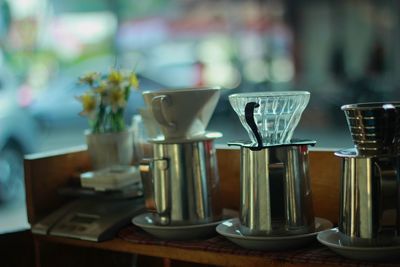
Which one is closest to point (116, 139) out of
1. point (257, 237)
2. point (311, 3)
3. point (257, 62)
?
point (257, 237)

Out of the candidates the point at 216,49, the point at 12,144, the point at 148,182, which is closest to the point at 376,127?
the point at 148,182

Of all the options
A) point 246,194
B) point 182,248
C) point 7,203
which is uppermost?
point 246,194

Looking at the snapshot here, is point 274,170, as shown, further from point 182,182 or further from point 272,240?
point 182,182

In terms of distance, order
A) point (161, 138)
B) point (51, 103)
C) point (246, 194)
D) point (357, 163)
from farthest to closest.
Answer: point (51, 103)
point (161, 138)
point (246, 194)
point (357, 163)

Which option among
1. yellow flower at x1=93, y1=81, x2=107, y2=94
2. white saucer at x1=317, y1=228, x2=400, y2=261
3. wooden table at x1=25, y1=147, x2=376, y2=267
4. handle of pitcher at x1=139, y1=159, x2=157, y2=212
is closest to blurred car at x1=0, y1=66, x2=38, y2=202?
wooden table at x1=25, y1=147, x2=376, y2=267

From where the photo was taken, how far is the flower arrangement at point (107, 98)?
1.61 metres

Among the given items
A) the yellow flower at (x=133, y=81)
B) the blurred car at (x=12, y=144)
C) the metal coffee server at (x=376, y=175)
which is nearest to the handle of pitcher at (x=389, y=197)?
the metal coffee server at (x=376, y=175)

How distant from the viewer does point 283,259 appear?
114 cm

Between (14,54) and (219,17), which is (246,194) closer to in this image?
(14,54)

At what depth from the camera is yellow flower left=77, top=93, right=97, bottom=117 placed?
1.62 metres

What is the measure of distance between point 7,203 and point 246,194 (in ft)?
10.4

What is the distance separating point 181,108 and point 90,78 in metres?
0.40

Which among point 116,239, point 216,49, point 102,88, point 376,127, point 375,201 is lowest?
point 116,239

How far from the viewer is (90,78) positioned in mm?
1629
